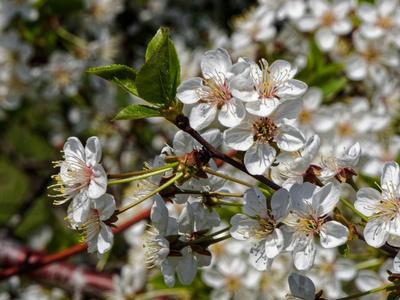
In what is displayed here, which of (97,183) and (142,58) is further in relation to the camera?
(142,58)

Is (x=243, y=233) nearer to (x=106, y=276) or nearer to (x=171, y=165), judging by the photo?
(x=171, y=165)

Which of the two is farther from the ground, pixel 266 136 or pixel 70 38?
pixel 266 136

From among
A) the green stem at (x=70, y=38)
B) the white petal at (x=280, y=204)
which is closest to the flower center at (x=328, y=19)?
the green stem at (x=70, y=38)

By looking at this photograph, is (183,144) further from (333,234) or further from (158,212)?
(333,234)

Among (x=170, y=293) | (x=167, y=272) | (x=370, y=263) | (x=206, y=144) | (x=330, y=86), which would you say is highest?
(x=206, y=144)

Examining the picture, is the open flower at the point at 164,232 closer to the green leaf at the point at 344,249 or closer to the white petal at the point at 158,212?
the white petal at the point at 158,212

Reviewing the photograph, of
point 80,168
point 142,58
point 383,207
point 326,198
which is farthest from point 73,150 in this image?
point 142,58

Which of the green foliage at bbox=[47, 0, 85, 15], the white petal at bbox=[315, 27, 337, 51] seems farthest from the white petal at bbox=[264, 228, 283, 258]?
the green foliage at bbox=[47, 0, 85, 15]

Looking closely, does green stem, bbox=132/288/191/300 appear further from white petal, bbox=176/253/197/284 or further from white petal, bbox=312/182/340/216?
white petal, bbox=312/182/340/216

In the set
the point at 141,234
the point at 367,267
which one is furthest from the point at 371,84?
the point at 141,234
